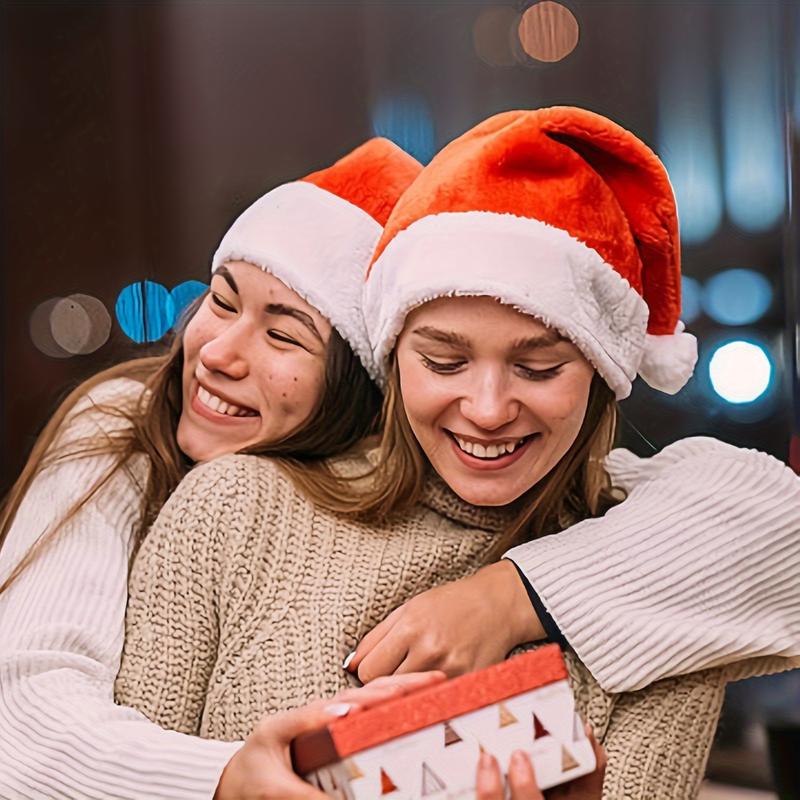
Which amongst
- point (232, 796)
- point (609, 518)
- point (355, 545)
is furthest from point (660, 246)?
point (232, 796)

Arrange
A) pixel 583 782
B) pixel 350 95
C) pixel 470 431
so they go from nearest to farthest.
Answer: pixel 583 782 < pixel 470 431 < pixel 350 95

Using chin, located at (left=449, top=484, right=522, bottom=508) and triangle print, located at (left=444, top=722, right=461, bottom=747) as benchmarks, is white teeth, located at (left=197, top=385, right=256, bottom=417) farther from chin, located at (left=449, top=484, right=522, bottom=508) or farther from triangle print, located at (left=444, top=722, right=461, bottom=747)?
triangle print, located at (left=444, top=722, right=461, bottom=747)

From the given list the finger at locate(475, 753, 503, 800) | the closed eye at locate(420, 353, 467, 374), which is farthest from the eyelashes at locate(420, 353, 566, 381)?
the finger at locate(475, 753, 503, 800)

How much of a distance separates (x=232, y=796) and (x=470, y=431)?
32cm

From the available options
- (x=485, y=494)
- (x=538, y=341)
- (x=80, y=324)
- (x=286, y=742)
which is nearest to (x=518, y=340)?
(x=538, y=341)

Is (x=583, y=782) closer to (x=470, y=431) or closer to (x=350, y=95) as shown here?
(x=470, y=431)

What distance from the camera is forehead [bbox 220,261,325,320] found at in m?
1.08

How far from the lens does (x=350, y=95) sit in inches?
45.3

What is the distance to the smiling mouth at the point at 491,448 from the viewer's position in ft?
3.34

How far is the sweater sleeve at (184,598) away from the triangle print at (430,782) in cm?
26

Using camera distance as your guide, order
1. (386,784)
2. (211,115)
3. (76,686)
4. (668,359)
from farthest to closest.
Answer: (211,115) → (668,359) → (76,686) → (386,784)

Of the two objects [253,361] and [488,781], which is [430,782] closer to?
[488,781]

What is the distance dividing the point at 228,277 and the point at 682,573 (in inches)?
17.7

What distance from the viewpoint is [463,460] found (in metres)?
1.02
